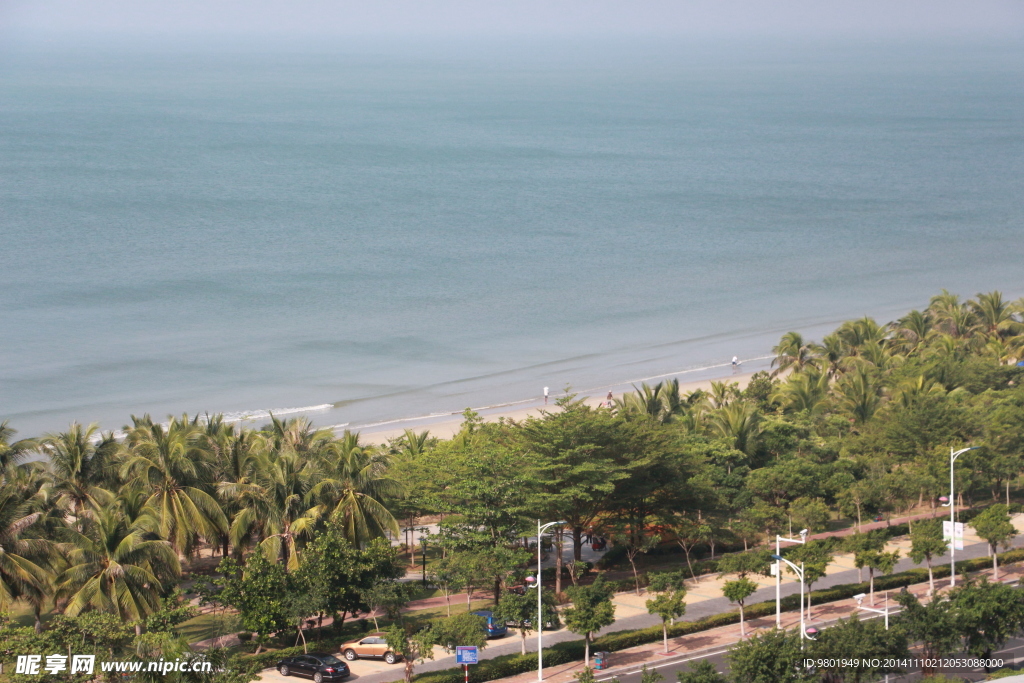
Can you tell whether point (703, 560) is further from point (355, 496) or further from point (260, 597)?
point (260, 597)

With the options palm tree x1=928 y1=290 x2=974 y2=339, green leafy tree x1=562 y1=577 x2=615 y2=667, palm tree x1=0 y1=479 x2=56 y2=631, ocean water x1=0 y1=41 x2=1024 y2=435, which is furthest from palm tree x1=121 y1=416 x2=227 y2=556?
palm tree x1=928 y1=290 x2=974 y2=339

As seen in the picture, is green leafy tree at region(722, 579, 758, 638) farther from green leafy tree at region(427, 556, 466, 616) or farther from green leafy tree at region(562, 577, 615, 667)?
green leafy tree at region(427, 556, 466, 616)

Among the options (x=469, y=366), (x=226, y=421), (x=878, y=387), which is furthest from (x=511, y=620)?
(x=469, y=366)

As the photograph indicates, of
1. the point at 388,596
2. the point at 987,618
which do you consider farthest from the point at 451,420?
the point at 987,618

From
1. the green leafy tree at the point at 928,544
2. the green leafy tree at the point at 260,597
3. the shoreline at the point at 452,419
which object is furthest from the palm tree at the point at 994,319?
the green leafy tree at the point at 260,597

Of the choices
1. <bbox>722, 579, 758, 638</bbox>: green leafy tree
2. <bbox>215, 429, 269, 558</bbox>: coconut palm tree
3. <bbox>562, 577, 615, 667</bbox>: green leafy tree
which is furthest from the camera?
<bbox>215, 429, 269, 558</bbox>: coconut palm tree

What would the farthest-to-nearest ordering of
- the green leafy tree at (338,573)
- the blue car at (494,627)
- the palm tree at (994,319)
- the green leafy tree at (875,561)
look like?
the palm tree at (994,319) → the green leafy tree at (875,561) → the blue car at (494,627) → the green leafy tree at (338,573)

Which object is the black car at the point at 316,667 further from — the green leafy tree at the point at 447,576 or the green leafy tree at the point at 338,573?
the green leafy tree at the point at 447,576
